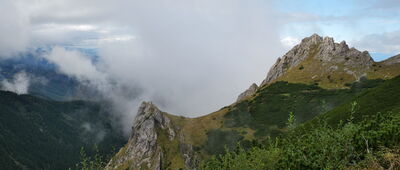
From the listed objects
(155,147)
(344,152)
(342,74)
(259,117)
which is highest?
(342,74)

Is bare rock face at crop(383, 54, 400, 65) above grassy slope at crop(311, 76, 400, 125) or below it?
above

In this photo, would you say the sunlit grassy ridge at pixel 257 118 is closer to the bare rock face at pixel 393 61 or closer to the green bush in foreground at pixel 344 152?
the bare rock face at pixel 393 61

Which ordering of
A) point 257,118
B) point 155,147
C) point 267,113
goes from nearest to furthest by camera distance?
point 257,118 < point 267,113 < point 155,147

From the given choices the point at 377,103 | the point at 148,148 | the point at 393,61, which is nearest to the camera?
the point at 377,103

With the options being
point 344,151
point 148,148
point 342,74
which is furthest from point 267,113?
point 344,151

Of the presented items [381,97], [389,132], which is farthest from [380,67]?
[389,132]

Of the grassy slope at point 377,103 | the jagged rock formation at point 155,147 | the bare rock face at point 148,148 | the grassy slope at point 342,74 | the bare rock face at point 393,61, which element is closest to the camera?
the grassy slope at point 377,103

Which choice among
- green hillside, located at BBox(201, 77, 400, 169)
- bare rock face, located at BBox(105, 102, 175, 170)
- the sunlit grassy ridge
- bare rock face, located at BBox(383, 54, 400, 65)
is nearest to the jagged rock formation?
bare rock face, located at BBox(105, 102, 175, 170)

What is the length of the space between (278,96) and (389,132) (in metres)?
161

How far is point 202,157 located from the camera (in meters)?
160

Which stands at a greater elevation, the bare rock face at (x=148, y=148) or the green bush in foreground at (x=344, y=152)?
the bare rock face at (x=148, y=148)

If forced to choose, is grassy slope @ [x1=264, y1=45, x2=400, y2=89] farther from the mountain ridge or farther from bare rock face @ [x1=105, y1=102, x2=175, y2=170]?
bare rock face @ [x1=105, y1=102, x2=175, y2=170]

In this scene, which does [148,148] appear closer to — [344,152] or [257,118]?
[257,118]

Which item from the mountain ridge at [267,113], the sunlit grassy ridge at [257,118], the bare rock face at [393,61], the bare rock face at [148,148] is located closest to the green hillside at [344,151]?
the sunlit grassy ridge at [257,118]
